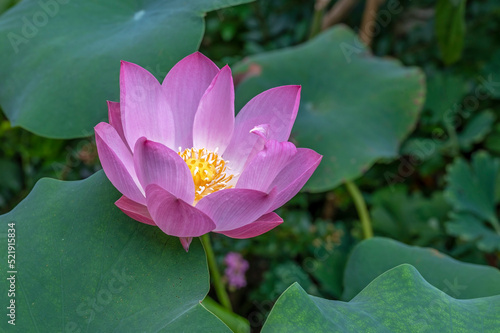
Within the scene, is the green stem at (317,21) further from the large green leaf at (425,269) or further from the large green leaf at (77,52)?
the large green leaf at (425,269)

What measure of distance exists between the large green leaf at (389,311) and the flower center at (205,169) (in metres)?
0.22

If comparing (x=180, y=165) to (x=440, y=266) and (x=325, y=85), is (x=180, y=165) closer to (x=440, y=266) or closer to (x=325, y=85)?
(x=440, y=266)

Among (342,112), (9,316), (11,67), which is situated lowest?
(342,112)

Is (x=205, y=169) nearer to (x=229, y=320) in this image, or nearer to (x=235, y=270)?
(x=229, y=320)

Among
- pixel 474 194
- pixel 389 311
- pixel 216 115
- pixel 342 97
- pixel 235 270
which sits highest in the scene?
pixel 216 115

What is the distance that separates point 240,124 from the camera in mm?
586

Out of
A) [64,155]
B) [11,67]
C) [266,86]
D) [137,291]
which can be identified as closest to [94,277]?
[137,291]

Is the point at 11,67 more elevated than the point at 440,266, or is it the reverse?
the point at 11,67

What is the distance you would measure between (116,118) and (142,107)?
0.11ft

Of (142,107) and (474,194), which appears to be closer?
(142,107)

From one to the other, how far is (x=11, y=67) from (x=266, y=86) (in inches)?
23.0

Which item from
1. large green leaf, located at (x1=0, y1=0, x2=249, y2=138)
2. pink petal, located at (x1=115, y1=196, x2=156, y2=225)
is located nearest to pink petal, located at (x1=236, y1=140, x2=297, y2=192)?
pink petal, located at (x1=115, y1=196, x2=156, y2=225)

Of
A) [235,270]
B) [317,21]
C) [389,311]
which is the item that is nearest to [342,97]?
[317,21]

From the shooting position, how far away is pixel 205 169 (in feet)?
2.02
